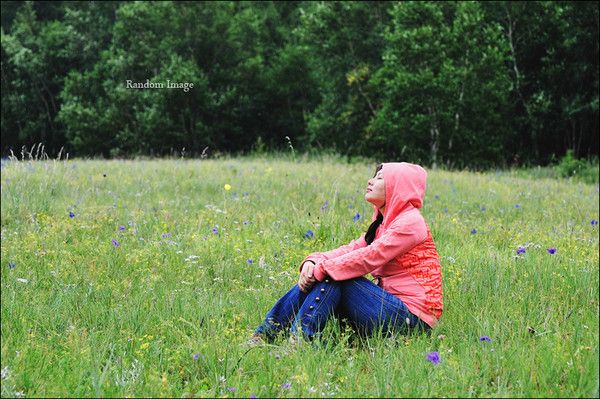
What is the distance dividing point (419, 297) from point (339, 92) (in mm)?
20944

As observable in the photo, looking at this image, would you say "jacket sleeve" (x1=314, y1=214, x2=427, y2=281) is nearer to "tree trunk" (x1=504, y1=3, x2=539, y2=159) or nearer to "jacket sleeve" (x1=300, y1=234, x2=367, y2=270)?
"jacket sleeve" (x1=300, y1=234, x2=367, y2=270)

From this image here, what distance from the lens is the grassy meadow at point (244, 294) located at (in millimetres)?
2855

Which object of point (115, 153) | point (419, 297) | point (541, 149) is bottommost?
point (115, 153)

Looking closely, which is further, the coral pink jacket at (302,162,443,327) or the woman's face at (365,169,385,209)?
the woman's face at (365,169,385,209)

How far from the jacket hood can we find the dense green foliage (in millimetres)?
12352

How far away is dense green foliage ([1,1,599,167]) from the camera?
65.2ft

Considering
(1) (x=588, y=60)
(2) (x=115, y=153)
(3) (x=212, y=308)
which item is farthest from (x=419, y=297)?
(2) (x=115, y=153)

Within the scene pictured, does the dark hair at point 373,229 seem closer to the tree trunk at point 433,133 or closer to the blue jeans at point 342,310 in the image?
the blue jeans at point 342,310

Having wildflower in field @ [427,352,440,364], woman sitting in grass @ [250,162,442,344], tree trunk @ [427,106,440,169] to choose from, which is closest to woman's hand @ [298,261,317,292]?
woman sitting in grass @ [250,162,442,344]

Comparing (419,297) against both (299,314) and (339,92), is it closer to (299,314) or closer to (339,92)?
(299,314)

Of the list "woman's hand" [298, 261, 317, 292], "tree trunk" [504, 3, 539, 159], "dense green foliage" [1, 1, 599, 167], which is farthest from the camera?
"tree trunk" [504, 3, 539, 159]

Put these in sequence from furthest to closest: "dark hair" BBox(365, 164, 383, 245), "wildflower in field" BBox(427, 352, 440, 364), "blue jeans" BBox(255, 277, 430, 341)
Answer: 1. "dark hair" BBox(365, 164, 383, 245)
2. "blue jeans" BBox(255, 277, 430, 341)
3. "wildflower in field" BBox(427, 352, 440, 364)

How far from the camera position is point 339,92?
78.5 feet

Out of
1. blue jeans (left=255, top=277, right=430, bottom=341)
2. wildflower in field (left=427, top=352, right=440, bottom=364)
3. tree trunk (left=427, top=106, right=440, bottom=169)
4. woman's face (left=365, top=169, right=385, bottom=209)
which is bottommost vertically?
tree trunk (left=427, top=106, right=440, bottom=169)
